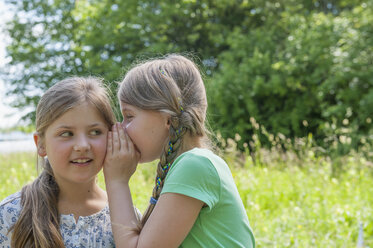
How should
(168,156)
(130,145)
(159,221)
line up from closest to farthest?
(159,221), (168,156), (130,145)

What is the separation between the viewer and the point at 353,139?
8039 millimetres

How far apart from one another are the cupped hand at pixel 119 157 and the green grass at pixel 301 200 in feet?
6.36

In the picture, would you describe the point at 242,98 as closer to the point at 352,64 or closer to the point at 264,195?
the point at 352,64

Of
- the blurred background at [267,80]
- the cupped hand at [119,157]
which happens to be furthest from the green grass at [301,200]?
the cupped hand at [119,157]

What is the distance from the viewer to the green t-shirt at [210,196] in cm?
174

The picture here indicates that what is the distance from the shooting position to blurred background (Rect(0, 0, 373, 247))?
182 inches

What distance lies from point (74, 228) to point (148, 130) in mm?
610

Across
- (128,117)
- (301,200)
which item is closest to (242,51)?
(301,200)

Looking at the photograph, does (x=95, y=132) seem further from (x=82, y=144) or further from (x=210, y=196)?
(x=210, y=196)

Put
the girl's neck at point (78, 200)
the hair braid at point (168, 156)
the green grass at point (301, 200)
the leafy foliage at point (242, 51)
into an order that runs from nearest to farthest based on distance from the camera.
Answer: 1. the hair braid at point (168, 156)
2. the girl's neck at point (78, 200)
3. the green grass at point (301, 200)
4. the leafy foliage at point (242, 51)

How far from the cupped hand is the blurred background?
58 cm

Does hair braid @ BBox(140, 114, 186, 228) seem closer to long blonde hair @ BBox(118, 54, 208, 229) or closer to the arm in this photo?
long blonde hair @ BBox(118, 54, 208, 229)

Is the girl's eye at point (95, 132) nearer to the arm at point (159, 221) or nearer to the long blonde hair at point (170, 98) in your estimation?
the long blonde hair at point (170, 98)

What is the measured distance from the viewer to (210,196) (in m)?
1.77
